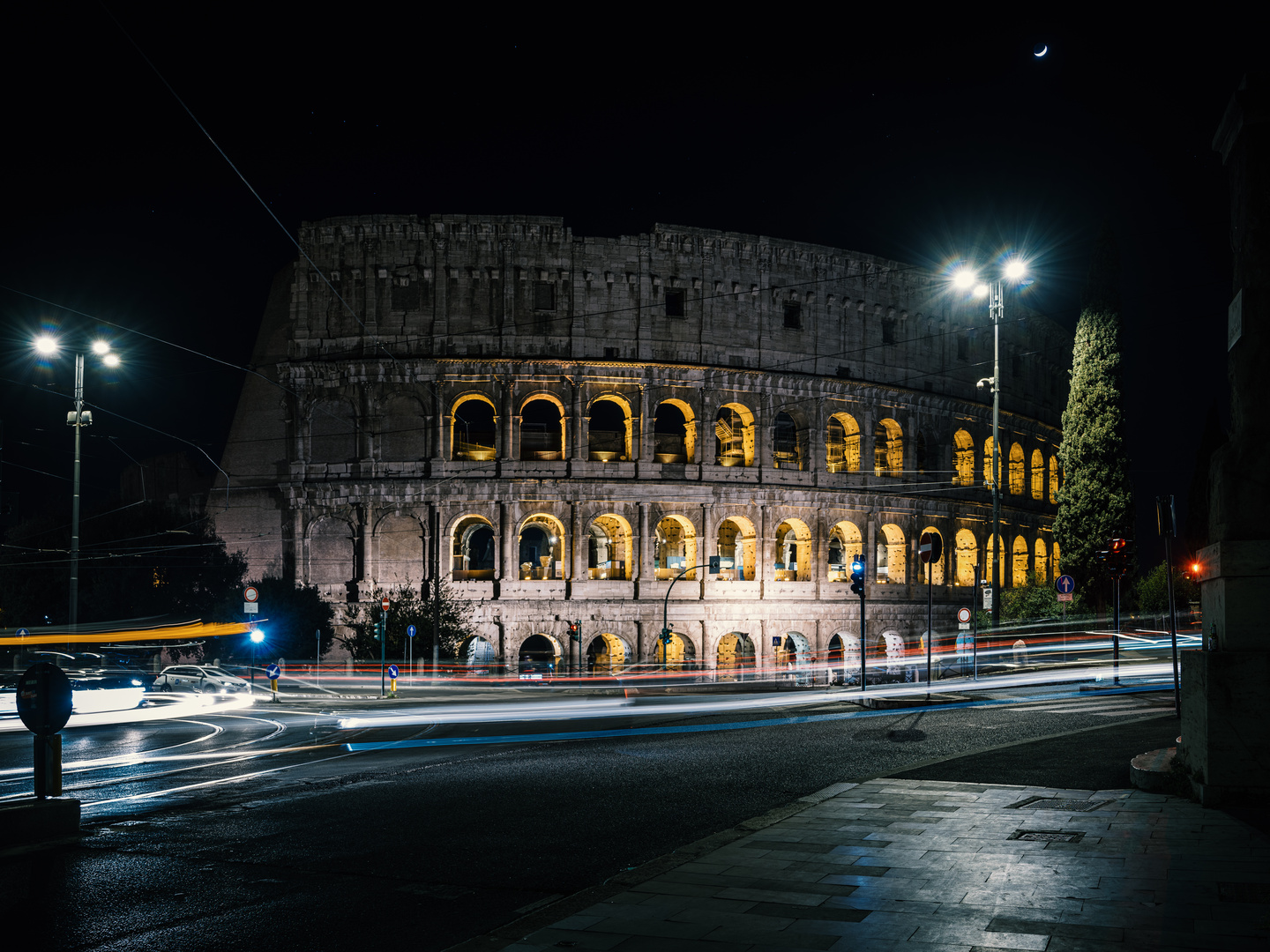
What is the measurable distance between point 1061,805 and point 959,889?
3.07 metres

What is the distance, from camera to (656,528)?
40000 millimetres

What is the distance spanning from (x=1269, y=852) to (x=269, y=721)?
677 inches

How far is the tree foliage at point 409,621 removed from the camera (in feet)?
118

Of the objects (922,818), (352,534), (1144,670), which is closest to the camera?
(922,818)

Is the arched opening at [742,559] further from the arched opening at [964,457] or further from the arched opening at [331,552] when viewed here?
the arched opening at [331,552]

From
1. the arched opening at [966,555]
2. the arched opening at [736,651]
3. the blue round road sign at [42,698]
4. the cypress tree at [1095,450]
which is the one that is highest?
the cypress tree at [1095,450]

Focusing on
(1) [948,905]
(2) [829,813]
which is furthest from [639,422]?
(1) [948,905]

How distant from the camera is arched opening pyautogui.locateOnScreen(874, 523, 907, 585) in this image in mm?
43438

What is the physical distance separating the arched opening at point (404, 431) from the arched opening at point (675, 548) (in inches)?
391

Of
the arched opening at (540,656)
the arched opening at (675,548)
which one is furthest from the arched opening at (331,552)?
the arched opening at (675,548)

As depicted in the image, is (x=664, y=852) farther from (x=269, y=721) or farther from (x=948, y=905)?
(x=269, y=721)

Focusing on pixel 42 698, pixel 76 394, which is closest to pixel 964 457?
pixel 76 394

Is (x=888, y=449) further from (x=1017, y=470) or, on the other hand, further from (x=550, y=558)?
(x=550, y=558)

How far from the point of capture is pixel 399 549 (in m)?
39.0
